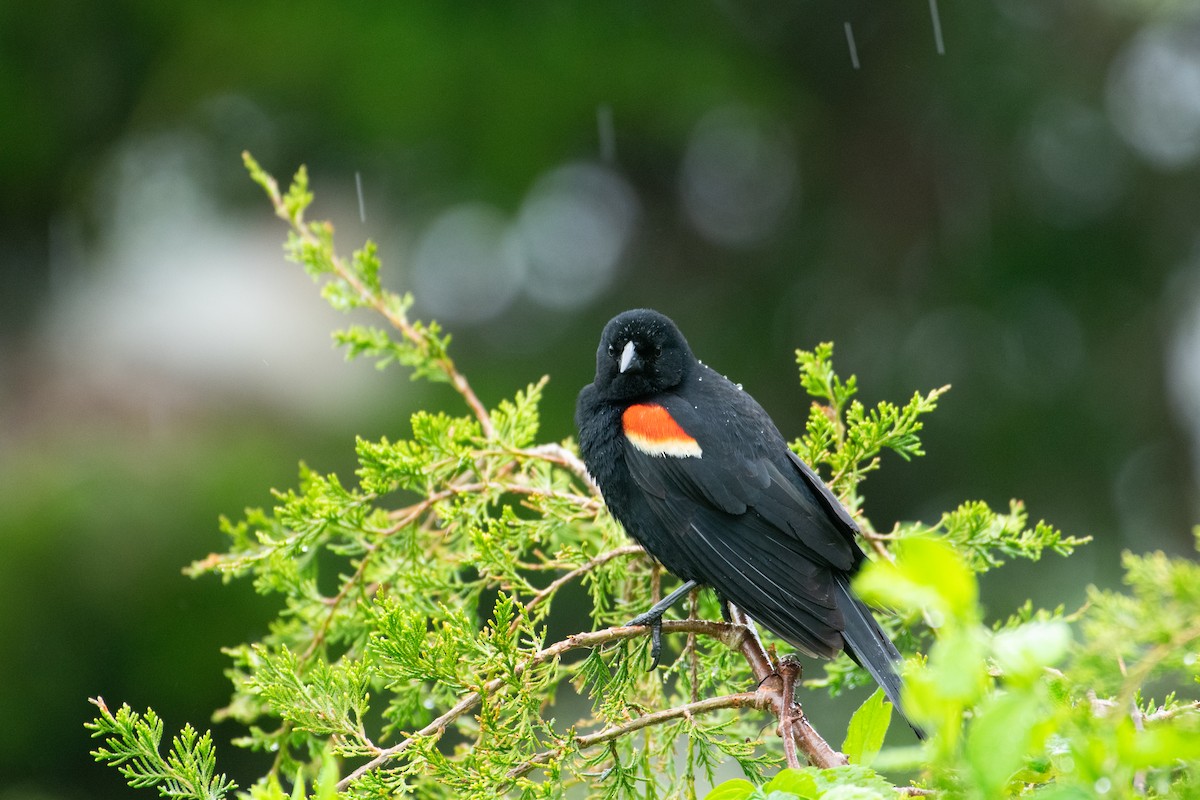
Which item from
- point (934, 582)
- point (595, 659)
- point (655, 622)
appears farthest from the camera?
point (655, 622)

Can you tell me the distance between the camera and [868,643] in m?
2.10

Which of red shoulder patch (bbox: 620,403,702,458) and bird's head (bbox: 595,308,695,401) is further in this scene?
bird's head (bbox: 595,308,695,401)

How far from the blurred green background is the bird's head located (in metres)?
3.08

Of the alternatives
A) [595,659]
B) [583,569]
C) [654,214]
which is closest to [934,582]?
[595,659]

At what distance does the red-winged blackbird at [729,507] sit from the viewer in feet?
6.90

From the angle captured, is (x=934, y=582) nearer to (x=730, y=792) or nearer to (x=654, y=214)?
(x=730, y=792)

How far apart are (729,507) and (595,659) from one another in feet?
2.08

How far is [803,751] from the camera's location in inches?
64.3

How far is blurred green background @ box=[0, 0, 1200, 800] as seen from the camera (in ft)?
20.0

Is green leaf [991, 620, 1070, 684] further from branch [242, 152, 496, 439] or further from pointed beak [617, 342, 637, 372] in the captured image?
pointed beak [617, 342, 637, 372]

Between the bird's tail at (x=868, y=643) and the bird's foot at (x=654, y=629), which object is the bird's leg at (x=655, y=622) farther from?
the bird's tail at (x=868, y=643)

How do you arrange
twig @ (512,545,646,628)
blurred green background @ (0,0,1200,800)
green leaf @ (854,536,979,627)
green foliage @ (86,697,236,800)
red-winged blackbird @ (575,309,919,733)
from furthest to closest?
blurred green background @ (0,0,1200,800) → red-winged blackbird @ (575,309,919,733) → twig @ (512,545,646,628) → green foliage @ (86,697,236,800) → green leaf @ (854,536,979,627)

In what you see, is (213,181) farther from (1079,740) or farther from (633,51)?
(1079,740)

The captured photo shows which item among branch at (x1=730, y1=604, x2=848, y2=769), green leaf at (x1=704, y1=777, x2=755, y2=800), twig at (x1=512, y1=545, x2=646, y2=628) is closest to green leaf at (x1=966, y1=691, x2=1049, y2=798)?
green leaf at (x1=704, y1=777, x2=755, y2=800)
